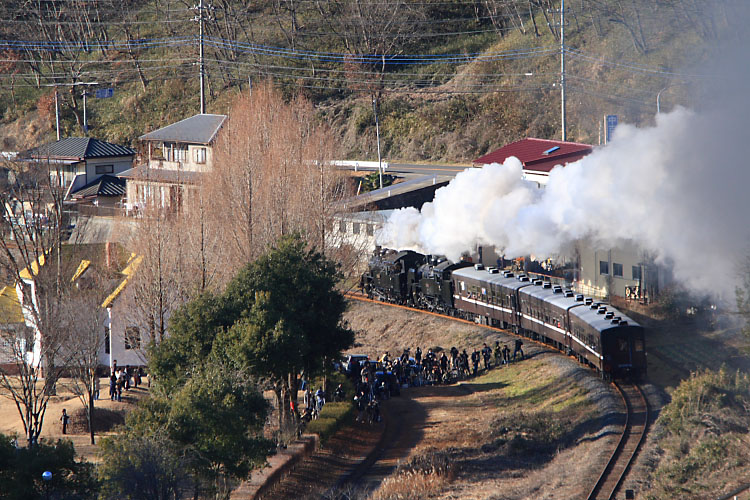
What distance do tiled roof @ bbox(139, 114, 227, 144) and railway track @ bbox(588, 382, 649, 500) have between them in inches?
1414

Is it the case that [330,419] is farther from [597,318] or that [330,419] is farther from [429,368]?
[597,318]

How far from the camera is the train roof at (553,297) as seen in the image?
29.7 m

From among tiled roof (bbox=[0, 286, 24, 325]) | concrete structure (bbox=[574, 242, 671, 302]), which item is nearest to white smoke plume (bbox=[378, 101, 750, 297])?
concrete structure (bbox=[574, 242, 671, 302])

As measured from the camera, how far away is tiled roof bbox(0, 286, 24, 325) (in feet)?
124

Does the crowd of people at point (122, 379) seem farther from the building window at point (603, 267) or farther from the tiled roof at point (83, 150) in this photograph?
the tiled roof at point (83, 150)

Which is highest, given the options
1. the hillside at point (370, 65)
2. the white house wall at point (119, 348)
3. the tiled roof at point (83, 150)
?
the hillside at point (370, 65)

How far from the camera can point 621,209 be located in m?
34.1

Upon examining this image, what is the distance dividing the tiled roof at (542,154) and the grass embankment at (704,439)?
75.4 feet

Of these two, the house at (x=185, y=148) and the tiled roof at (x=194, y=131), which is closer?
the house at (x=185, y=148)

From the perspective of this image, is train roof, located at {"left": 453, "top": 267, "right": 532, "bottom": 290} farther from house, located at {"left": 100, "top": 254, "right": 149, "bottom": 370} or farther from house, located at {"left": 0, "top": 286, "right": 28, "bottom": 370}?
house, located at {"left": 0, "top": 286, "right": 28, "bottom": 370}

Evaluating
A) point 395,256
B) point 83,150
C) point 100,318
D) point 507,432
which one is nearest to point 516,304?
point 395,256

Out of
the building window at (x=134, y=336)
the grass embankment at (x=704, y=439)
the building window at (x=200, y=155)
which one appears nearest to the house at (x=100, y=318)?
the building window at (x=134, y=336)

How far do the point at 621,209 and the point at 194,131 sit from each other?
33307 mm

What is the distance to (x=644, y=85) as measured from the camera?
59812mm
